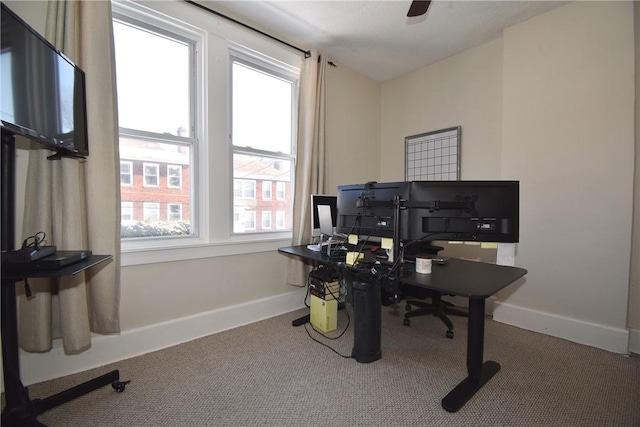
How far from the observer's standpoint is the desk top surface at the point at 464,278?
1.40 m

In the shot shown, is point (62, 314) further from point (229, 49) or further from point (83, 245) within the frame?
point (229, 49)

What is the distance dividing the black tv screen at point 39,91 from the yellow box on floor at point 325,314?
2.00 m

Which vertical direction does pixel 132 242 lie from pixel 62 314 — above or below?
above

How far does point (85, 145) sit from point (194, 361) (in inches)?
63.1

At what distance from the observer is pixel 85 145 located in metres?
1.71

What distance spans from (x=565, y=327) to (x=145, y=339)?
3.41 m

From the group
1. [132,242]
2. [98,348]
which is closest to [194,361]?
[98,348]

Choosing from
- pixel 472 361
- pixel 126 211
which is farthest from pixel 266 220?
pixel 472 361

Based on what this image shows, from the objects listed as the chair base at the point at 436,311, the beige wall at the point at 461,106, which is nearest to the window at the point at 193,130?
the chair base at the point at 436,311

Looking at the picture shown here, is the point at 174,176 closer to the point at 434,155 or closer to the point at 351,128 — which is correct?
the point at 351,128

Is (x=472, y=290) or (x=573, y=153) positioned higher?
(x=573, y=153)

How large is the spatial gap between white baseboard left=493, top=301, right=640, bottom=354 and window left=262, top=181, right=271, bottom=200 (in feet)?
8.34

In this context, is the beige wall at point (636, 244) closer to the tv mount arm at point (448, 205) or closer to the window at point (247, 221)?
the tv mount arm at point (448, 205)

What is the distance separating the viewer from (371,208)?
1.92 metres
